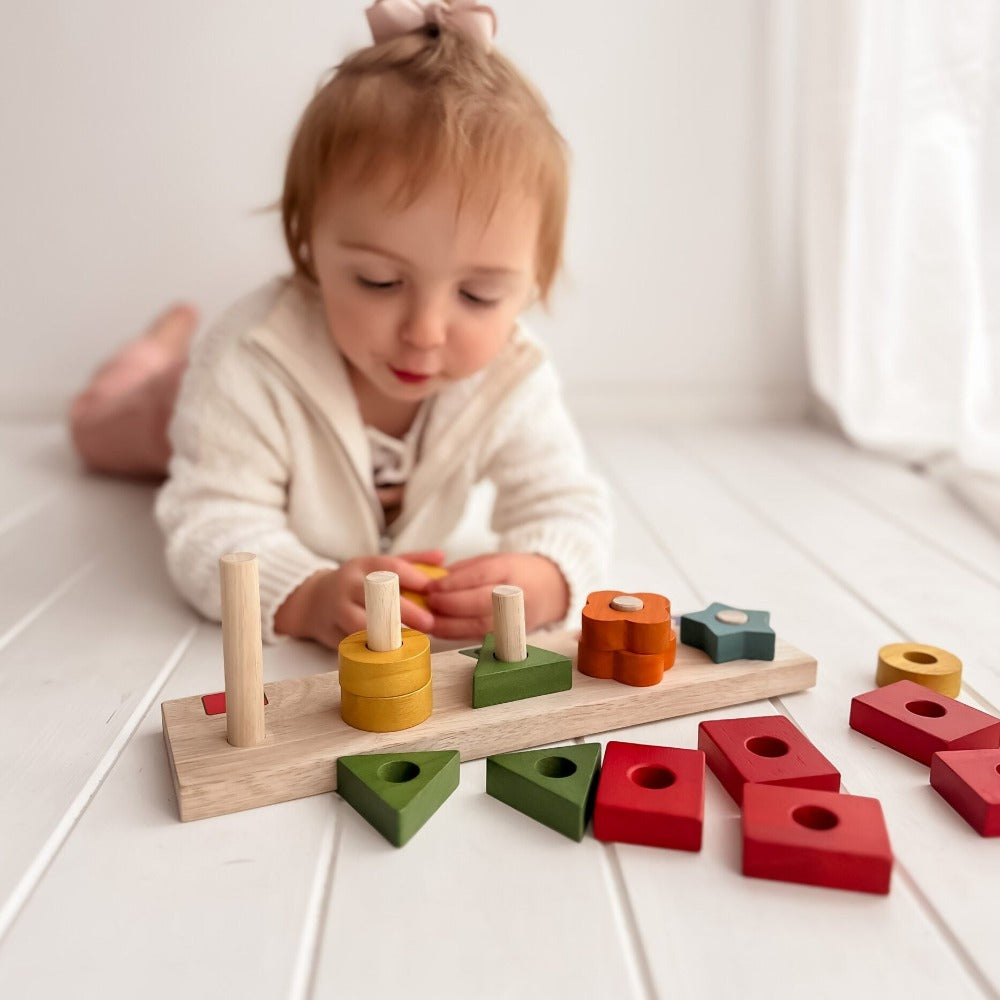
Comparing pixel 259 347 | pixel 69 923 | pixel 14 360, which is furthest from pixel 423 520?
pixel 14 360

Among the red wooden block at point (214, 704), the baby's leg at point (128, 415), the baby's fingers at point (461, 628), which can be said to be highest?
the red wooden block at point (214, 704)

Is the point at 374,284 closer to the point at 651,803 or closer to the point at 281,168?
the point at 651,803

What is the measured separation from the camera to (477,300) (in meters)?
0.87

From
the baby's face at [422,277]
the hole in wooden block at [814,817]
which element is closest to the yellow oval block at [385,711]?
the hole in wooden block at [814,817]

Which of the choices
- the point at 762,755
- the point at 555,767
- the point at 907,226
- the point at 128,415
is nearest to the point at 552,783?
the point at 555,767

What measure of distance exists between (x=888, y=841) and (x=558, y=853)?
0.55 ft

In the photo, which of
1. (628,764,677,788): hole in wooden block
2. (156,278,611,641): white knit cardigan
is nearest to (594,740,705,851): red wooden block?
(628,764,677,788): hole in wooden block

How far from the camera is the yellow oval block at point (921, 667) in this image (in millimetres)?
715

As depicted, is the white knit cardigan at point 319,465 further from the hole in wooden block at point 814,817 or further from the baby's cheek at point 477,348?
the hole in wooden block at point 814,817

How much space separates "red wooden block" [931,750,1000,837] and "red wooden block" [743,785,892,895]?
64 mm

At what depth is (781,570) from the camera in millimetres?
1027

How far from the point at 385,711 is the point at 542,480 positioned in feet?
1.45

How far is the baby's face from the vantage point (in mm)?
825

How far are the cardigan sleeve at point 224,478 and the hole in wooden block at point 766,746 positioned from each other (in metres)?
0.39
